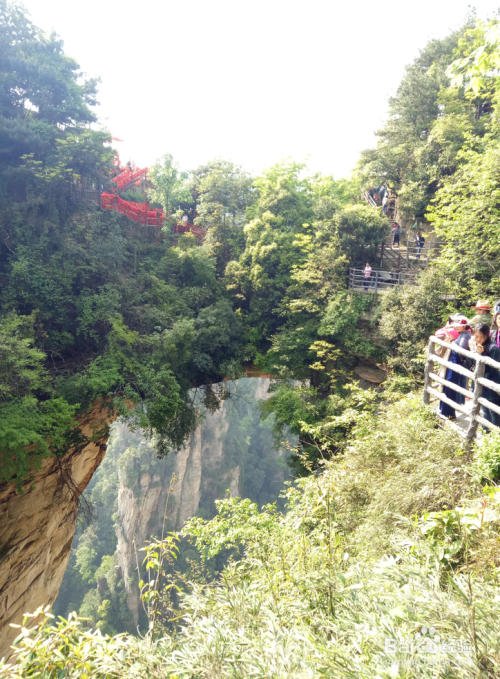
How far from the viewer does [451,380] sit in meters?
4.55

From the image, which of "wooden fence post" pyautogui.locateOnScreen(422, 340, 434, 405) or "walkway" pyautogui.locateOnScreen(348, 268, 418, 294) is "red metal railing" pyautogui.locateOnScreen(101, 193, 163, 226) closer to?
"walkway" pyautogui.locateOnScreen(348, 268, 418, 294)

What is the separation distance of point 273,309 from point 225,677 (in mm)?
11599

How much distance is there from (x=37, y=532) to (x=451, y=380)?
10.3 meters

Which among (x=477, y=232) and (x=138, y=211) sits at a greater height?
(x=138, y=211)

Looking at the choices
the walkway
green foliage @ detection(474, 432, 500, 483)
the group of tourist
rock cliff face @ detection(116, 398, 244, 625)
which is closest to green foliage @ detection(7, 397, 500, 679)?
green foliage @ detection(474, 432, 500, 483)

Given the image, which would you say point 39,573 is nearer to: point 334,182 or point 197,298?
point 197,298

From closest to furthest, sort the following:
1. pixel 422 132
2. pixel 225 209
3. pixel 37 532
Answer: pixel 37 532
pixel 422 132
pixel 225 209

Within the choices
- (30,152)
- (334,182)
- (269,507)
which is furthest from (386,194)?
(269,507)

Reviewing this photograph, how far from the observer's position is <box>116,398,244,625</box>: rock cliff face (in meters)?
30.2

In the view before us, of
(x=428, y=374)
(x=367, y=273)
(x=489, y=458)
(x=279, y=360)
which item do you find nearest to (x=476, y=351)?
(x=428, y=374)

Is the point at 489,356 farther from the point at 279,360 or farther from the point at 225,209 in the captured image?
the point at 225,209

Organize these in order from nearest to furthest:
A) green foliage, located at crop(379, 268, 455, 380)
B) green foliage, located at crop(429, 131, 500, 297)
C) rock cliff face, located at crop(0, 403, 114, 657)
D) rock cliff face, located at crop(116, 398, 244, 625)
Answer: green foliage, located at crop(429, 131, 500, 297)
rock cliff face, located at crop(0, 403, 114, 657)
green foliage, located at crop(379, 268, 455, 380)
rock cliff face, located at crop(116, 398, 244, 625)

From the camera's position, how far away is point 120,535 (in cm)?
3250

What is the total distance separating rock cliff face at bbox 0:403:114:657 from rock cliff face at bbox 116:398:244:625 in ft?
62.2
